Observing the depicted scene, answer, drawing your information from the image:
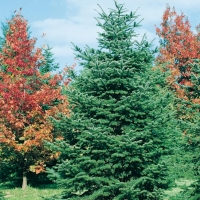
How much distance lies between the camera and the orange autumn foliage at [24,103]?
14.0m

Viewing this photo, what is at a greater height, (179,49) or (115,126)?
(179,49)

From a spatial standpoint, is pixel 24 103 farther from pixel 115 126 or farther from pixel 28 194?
pixel 115 126

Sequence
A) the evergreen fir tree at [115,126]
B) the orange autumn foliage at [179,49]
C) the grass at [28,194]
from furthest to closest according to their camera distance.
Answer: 1. the orange autumn foliage at [179,49]
2. the grass at [28,194]
3. the evergreen fir tree at [115,126]

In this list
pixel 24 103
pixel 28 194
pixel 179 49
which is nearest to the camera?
pixel 28 194

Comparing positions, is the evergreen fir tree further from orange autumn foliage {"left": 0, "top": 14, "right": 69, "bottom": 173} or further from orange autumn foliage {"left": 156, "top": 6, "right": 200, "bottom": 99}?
orange autumn foliage {"left": 156, "top": 6, "right": 200, "bottom": 99}

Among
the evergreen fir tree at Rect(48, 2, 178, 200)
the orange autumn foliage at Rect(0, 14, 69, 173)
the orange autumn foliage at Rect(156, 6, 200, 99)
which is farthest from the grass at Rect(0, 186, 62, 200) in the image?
the orange autumn foliage at Rect(156, 6, 200, 99)

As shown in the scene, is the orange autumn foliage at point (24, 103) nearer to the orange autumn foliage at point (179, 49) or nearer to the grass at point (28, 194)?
the grass at point (28, 194)

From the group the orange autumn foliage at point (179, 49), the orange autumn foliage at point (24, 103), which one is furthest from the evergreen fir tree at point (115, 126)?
the orange autumn foliage at point (179, 49)

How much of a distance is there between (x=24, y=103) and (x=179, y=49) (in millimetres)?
15164

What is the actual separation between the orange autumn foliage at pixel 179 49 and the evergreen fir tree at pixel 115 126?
15.2 meters

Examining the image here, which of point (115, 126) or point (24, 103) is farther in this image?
point (24, 103)

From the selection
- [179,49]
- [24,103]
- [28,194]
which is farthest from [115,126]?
[179,49]

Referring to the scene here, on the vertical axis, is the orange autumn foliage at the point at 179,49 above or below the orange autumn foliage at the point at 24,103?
above

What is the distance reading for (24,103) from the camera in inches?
576
